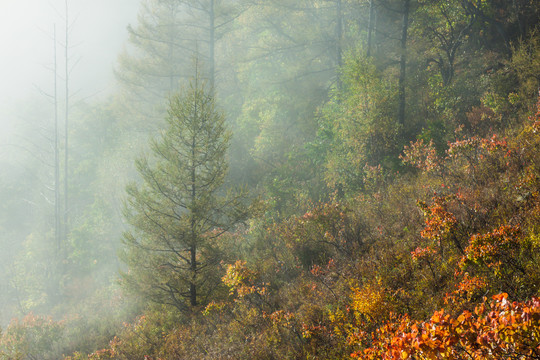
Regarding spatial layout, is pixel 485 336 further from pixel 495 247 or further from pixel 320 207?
pixel 320 207

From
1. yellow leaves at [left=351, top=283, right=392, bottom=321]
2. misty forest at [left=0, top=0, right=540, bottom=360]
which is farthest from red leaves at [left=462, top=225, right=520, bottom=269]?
yellow leaves at [left=351, top=283, right=392, bottom=321]

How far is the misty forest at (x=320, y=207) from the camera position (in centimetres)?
418

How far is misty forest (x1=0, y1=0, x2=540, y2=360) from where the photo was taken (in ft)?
13.7

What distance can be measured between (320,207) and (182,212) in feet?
14.1

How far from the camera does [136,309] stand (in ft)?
38.0

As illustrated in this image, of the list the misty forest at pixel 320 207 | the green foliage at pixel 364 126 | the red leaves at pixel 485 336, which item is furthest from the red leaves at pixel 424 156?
the red leaves at pixel 485 336

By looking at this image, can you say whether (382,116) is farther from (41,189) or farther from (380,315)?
(41,189)

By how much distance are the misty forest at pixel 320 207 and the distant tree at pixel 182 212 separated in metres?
0.05

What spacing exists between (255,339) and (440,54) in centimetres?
1566

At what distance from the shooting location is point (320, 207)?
355 inches

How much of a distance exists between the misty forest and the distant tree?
0.05 metres

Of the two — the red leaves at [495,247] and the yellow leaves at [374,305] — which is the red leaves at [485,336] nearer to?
the red leaves at [495,247]

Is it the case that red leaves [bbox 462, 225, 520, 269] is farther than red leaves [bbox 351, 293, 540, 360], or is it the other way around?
red leaves [bbox 462, 225, 520, 269]

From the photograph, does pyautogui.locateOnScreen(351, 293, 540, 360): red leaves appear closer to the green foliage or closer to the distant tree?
the distant tree
